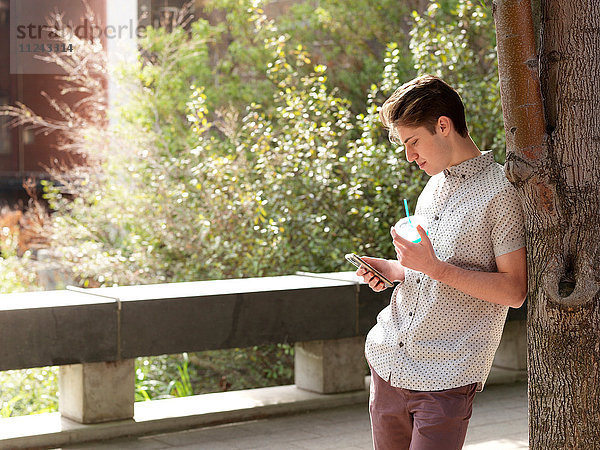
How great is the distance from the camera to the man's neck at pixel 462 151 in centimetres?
299

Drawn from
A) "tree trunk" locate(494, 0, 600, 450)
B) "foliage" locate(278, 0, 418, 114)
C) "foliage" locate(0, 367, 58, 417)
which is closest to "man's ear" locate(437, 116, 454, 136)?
"tree trunk" locate(494, 0, 600, 450)

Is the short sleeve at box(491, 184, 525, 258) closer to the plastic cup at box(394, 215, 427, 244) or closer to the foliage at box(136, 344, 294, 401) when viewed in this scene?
the plastic cup at box(394, 215, 427, 244)

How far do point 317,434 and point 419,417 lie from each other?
305 cm

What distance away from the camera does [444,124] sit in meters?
2.92

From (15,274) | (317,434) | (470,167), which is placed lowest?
(317,434)

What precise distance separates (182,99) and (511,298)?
10834mm

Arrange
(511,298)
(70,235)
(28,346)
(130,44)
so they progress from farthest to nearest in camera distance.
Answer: (130,44), (70,235), (28,346), (511,298)

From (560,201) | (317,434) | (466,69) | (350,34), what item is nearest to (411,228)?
(560,201)

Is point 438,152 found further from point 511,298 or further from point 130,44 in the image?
point 130,44

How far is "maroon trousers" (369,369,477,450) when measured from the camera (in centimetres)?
289

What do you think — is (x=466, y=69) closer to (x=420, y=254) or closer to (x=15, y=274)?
(x=15, y=274)

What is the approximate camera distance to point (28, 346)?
5270mm

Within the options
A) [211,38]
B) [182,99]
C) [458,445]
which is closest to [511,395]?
[458,445]

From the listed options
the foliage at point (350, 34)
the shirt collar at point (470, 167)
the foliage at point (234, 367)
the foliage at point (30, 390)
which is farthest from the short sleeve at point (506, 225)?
the foliage at point (350, 34)
